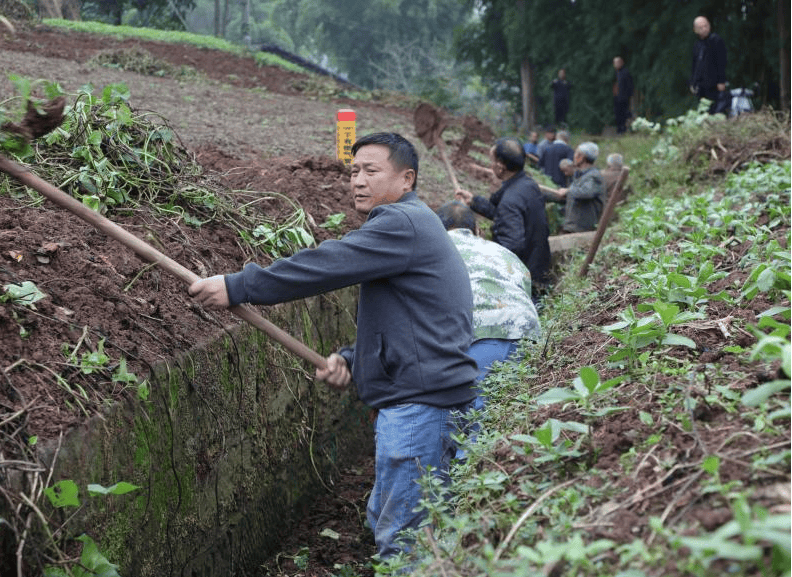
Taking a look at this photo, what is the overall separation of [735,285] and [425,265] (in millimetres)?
1611

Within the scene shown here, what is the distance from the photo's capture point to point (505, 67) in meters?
28.2

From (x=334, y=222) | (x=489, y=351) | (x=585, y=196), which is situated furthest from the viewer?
(x=585, y=196)

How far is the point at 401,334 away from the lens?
3.89m

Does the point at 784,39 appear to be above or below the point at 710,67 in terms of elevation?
above

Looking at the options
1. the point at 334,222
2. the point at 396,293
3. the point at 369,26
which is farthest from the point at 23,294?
the point at 369,26

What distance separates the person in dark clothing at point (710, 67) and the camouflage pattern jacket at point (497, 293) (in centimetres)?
976

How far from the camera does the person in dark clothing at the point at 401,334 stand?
3.78 metres

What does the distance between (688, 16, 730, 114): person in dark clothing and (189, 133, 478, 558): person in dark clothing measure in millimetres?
11154

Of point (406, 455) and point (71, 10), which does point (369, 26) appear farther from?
point (406, 455)

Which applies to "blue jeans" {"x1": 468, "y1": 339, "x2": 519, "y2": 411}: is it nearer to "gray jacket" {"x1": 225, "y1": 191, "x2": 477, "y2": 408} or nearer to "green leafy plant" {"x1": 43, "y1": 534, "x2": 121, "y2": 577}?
"gray jacket" {"x1": 225, "y1": 191, "x2": 477, "y2": 408}

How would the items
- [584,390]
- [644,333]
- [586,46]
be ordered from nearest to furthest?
[584,390]
[644,333]
[586,46]

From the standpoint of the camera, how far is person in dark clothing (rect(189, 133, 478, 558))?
3.78 m

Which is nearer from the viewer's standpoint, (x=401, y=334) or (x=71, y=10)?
(x=401, y=334)

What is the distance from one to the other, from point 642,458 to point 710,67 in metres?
12.6
